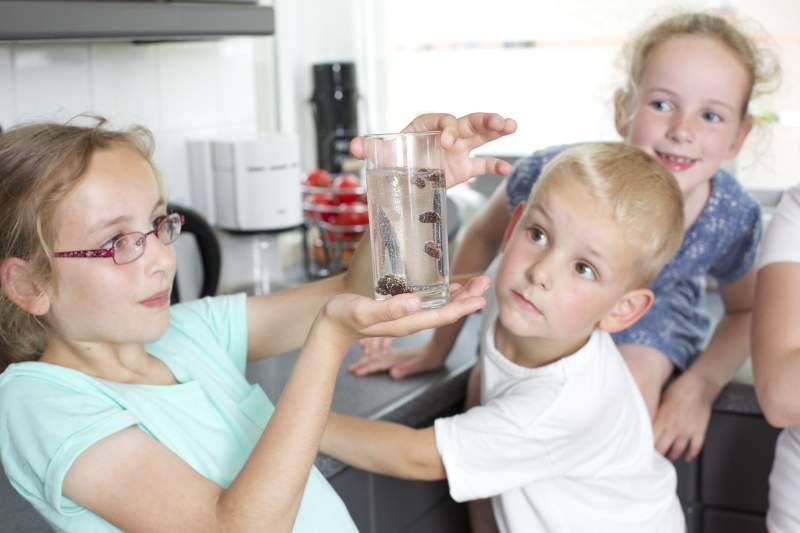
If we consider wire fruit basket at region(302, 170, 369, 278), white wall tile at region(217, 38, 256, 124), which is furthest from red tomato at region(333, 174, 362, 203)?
white wall tile at region(217, 38, 256, 124)

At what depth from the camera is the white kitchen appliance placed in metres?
2.03

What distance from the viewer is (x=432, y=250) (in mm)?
1016

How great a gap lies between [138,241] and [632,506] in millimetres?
752

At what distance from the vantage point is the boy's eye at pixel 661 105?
1619mm

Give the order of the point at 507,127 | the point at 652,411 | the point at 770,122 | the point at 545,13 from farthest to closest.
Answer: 1. the point at 545,13
2. the point at 770,122
3. the point at 652,411
4. the point at 507,127

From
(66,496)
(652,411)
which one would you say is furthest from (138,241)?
(652,411)

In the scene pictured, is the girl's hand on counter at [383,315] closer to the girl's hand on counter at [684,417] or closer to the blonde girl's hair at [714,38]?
the girl's hand on counter at [684,417]

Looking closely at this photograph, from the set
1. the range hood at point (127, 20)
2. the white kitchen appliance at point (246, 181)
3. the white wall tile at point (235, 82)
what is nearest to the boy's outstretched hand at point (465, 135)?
the range hood at point (127, 20)

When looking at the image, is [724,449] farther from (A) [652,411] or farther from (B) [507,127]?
(B) [507,127]

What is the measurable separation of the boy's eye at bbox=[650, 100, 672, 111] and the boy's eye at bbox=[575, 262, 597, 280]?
45 cm

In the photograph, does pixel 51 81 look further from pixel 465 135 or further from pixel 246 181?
pixel 465 135

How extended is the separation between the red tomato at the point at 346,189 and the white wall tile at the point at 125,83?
0.40m

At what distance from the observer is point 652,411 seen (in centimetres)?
157

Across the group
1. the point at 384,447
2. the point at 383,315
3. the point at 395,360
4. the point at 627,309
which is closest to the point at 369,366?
the point at 395,360
